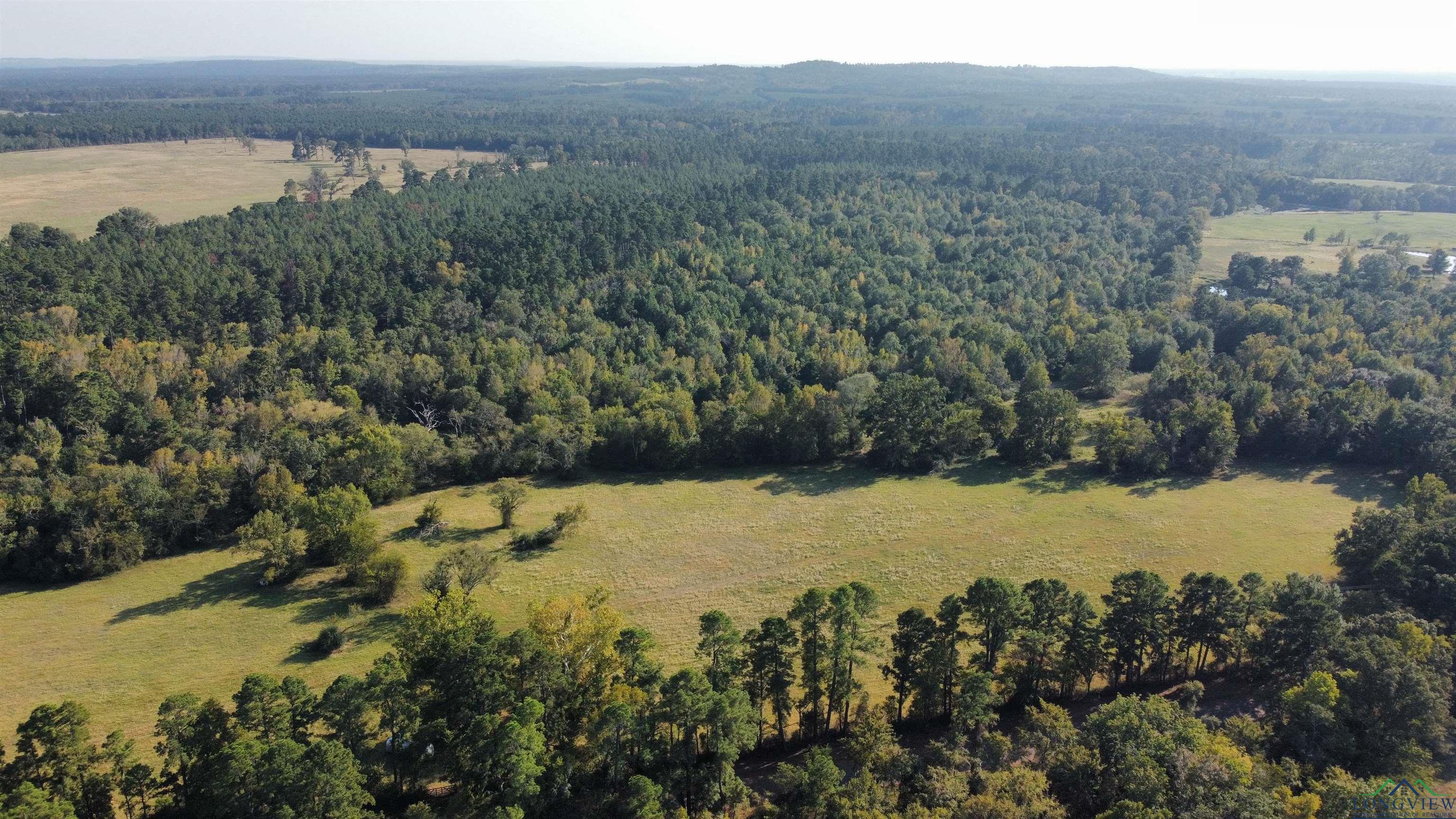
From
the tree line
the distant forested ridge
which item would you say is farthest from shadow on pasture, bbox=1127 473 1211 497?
the tree line

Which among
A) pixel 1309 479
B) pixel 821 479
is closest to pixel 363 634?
pixel 821 479

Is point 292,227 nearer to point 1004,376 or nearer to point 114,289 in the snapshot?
point 114,289

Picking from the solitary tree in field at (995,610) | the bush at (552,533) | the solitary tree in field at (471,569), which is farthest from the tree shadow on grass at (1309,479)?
the solitary tree in field at (471,569)

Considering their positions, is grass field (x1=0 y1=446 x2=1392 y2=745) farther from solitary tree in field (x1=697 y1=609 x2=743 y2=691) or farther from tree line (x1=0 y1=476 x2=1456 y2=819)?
solitary tree in field (x1=697 y1=609 x2=743 y2=691)

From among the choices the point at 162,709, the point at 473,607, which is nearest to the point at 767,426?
the point at 473,607

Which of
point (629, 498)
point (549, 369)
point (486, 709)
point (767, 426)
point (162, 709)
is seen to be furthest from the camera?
point (549, 369)

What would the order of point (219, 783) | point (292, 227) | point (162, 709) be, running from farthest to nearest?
point (292, 227)
point (162, 709)
point (219, 783)

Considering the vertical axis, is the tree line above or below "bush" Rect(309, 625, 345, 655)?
above
